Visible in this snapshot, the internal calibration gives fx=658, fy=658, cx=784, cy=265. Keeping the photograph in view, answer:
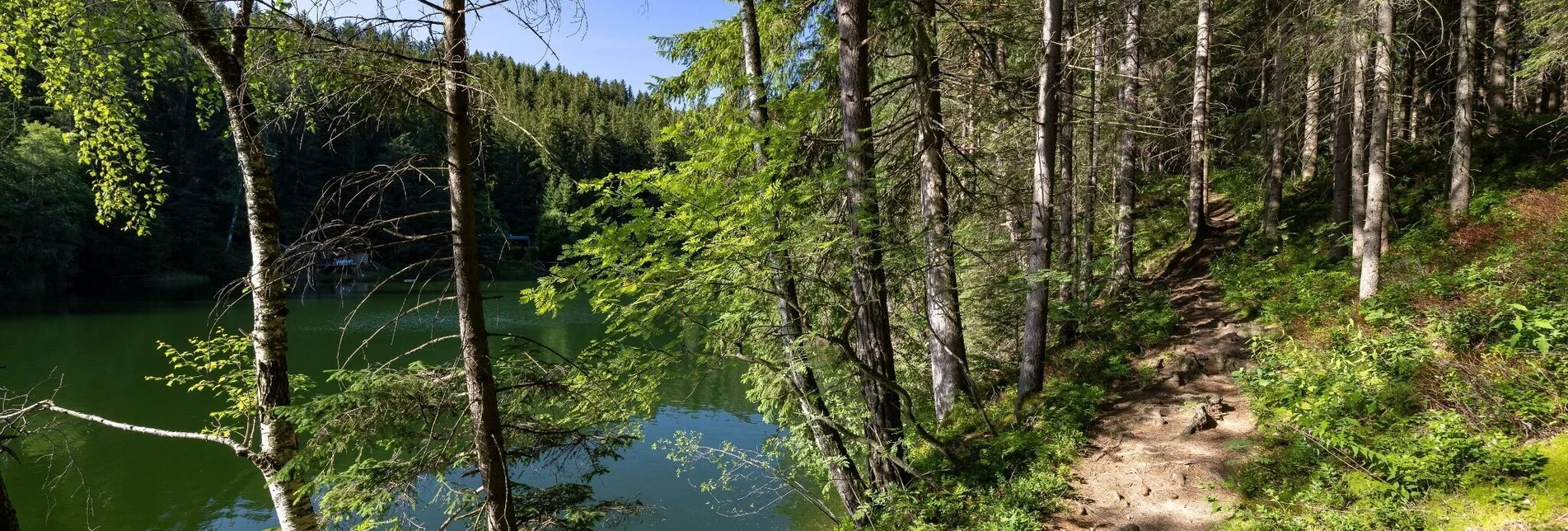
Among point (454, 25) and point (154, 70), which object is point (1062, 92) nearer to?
point (454, 25)

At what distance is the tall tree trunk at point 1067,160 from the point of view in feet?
23.5

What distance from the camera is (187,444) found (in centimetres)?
1359

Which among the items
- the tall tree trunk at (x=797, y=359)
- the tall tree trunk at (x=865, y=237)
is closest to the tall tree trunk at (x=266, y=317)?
the tall tree trunk at (x=797, y=359)

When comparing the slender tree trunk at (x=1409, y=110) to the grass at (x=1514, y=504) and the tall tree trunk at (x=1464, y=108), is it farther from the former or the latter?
the grass at (x=1514, y=504)

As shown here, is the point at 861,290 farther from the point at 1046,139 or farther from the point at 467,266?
the point at 467,266

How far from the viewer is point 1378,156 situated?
7.93m

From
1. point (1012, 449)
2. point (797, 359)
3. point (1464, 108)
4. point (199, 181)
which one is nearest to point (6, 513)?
point (797, 359)

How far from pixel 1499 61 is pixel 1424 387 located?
1147cm

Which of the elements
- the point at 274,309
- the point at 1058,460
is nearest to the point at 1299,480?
the point at 1058,460

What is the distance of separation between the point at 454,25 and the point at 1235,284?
11.7 metres

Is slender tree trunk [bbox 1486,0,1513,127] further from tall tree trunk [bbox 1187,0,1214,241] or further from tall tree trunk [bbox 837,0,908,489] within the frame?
tall tree trunk [bbox 837,0,908,489]

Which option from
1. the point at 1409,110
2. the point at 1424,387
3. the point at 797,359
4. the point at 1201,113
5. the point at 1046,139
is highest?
the point at 1409,110

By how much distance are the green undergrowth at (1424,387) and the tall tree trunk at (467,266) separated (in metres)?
5.00

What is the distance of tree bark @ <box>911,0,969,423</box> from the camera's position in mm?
6168
